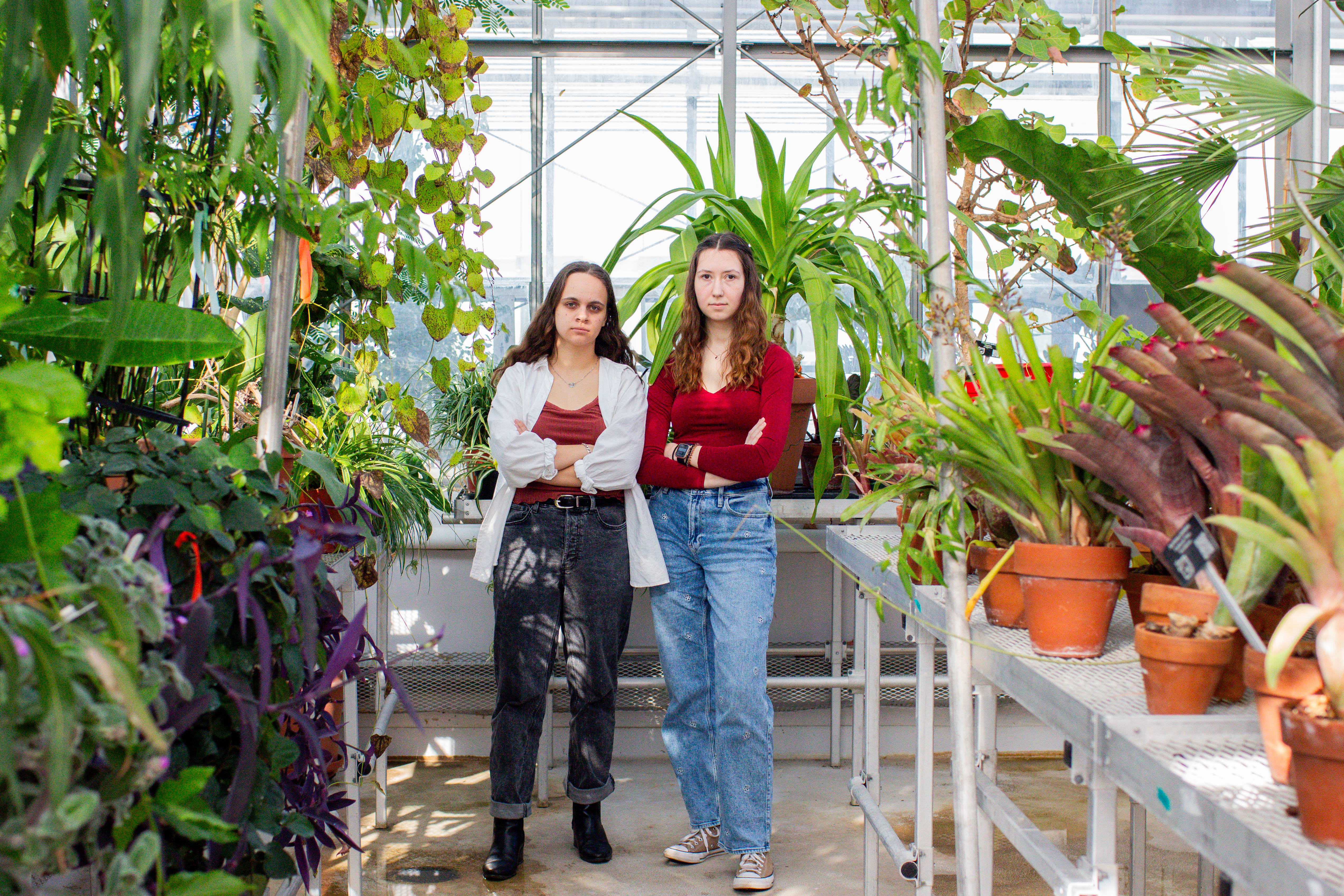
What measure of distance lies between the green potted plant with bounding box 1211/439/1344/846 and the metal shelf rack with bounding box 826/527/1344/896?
31 millimetres

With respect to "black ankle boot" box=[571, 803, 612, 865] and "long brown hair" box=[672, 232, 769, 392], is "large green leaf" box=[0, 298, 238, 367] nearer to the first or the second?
"long brown hair" box=[672, 232, 769, 392]

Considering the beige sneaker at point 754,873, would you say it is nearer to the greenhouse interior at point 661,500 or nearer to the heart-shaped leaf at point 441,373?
the greenhouse interior at point 661,500

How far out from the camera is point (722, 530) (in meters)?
2.13

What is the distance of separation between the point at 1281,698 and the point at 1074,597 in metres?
0.30

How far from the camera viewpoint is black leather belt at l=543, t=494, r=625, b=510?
7.16 feet

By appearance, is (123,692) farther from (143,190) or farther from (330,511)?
(330,511)

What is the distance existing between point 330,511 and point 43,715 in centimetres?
100

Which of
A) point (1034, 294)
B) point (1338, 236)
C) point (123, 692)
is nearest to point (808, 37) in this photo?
point (1338, 236)

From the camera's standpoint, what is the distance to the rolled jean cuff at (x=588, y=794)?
229cm

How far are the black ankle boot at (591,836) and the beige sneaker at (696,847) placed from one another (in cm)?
15

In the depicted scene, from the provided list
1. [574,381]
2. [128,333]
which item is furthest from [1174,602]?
[574,381]

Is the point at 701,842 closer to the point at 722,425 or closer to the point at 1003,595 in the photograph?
the point at 722,425

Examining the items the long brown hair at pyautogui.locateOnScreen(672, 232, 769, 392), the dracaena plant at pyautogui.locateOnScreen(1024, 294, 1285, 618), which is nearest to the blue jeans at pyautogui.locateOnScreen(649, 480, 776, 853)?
the long brown hair at pyautogui.locateOnScreen(672, 232, 769, 392)

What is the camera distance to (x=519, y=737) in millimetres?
2205
